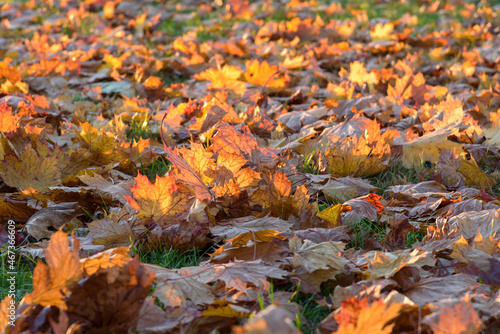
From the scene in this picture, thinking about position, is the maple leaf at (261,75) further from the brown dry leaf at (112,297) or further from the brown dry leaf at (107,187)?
the brown dry leaf at (112,297)

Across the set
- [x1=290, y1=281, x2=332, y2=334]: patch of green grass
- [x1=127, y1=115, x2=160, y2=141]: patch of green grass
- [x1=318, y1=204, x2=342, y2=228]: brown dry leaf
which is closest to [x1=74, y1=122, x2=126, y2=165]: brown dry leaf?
[x1=127, y1=115, x2=160, y2=141]: patch of green grass

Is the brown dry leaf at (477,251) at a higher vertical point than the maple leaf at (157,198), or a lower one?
lower

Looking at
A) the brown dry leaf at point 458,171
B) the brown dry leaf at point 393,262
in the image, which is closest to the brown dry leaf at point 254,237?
the brown dry leaf at point 393,262

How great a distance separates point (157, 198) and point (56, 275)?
49 cm

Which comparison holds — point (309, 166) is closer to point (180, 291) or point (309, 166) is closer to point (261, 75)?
point (180, 291)

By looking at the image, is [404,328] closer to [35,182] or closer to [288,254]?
[288,254]

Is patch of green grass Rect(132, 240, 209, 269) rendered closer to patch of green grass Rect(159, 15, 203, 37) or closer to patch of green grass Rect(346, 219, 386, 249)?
patch of green grass Rect(346, 219, 386, 249)

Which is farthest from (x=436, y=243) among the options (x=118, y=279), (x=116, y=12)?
(x=116, y=12)

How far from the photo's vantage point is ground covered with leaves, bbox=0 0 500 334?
41.3 inches

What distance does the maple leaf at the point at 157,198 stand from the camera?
1453 millimetres

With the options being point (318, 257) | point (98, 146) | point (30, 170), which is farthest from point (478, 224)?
point (30, 170)

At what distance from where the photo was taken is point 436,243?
1.41m

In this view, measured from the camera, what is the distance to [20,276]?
1392 millimetres

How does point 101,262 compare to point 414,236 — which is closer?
point 101,262
